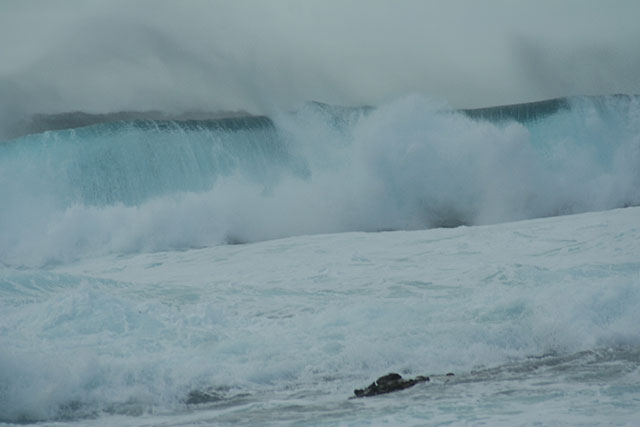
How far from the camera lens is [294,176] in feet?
68.4

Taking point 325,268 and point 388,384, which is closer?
point 388,384

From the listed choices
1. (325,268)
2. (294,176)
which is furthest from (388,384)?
(294,176)

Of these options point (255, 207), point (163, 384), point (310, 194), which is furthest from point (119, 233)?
point (163, 384)

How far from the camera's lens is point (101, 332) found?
795 cm

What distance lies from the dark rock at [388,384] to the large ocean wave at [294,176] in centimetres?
1150

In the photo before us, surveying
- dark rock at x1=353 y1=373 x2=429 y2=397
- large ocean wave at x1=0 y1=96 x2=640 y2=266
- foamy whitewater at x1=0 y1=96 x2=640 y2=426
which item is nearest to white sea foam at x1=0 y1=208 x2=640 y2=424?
foamy whitewater at x1=0 y1=96 x2=640 y2=426

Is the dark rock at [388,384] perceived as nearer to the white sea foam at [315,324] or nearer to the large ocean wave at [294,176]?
the white sea foam at [315,324]

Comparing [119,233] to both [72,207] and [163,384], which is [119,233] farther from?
[163,384]

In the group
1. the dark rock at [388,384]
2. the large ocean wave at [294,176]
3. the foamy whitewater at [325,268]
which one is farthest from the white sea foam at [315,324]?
the large ocean wave at [294,176]

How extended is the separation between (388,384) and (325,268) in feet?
18.4

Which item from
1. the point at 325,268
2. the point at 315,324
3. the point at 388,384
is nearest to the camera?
the point at 388,384

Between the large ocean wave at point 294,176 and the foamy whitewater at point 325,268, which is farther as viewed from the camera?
the large ocean wave at point 294,176

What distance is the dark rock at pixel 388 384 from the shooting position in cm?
597

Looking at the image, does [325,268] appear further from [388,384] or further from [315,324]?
[388,384]
